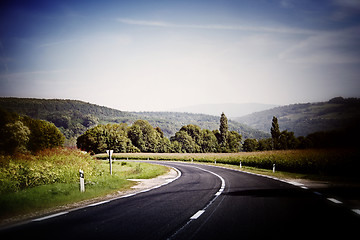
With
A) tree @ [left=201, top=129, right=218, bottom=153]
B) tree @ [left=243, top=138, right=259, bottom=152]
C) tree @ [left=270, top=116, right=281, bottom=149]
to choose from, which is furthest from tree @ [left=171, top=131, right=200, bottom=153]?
tree @ [left=270, top=116, right=281, bottom=149]

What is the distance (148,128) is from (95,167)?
88.8 meters

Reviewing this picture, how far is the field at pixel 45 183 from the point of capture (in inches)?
348

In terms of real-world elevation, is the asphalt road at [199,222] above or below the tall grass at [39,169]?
below

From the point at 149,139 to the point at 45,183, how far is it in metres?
92.5

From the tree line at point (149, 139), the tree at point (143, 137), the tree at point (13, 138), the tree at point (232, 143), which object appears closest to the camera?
the tree at point (13, 138)

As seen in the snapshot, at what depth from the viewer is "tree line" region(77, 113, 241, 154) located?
Result: 9212 cm

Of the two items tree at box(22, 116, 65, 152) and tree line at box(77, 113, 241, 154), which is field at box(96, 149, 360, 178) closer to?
tree at box(22, 116, 65, 152)

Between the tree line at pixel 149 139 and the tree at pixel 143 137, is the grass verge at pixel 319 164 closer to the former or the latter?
the tree line at pixel 149 139

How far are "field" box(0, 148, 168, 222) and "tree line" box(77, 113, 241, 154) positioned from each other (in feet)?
218

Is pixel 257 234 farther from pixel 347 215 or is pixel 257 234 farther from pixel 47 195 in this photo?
pixel 47 195

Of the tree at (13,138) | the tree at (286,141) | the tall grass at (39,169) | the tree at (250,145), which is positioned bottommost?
the tree at (250,145)

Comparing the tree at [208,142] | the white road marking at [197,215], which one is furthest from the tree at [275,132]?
the white road marking at [197,215]

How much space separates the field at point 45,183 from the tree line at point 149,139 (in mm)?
66433

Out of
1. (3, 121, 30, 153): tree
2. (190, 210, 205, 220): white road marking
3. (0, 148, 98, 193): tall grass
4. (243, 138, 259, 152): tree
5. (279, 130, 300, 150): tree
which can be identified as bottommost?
(243, 138, 259, 152): tree
